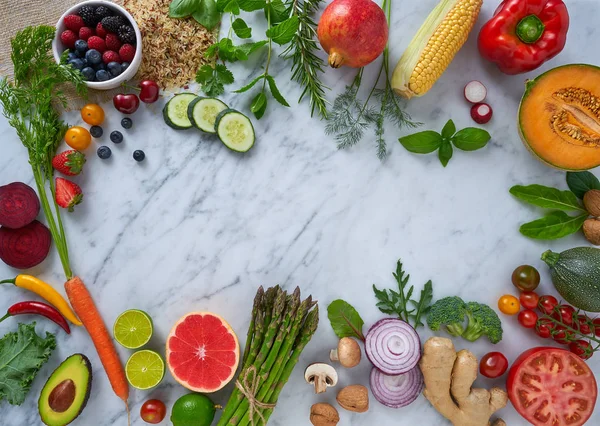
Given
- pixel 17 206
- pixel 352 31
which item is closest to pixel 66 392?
pixel 17 206

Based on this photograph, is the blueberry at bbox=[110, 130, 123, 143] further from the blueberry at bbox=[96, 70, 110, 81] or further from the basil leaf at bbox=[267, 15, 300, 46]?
the basil leaf at bbox=[267, 15, 300, 46]

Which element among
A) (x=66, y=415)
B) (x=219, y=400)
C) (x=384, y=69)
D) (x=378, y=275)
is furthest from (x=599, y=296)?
(x=66, y=415)

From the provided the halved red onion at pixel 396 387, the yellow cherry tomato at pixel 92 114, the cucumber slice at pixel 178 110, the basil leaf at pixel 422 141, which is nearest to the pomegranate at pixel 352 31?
the basil leaf at pixel 422 141

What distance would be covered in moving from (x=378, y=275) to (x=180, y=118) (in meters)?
1.09

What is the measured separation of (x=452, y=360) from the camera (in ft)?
7.43

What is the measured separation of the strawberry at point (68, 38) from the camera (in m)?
2.20

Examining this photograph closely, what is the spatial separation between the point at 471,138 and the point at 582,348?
1.00 m

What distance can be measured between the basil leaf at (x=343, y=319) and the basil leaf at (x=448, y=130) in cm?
84

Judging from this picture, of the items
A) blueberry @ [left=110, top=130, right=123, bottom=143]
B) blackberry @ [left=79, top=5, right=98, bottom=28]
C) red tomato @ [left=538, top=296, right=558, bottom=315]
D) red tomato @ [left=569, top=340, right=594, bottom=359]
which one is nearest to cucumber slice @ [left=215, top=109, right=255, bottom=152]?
blueberry @ [left=110, top=130, right=123, bottom=143]

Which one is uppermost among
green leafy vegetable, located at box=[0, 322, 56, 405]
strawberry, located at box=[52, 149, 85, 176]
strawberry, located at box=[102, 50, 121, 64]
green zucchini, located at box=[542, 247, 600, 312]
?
green zucchini, located at box=[542, 247, 600, 312]

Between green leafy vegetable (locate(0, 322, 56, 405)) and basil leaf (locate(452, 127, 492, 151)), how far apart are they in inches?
76.8

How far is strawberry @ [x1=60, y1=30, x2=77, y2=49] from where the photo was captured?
2.20 metres

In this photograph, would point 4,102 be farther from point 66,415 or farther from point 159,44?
point 66,415

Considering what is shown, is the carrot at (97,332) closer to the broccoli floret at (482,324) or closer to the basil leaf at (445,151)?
the broccoli floret at (482,324)
